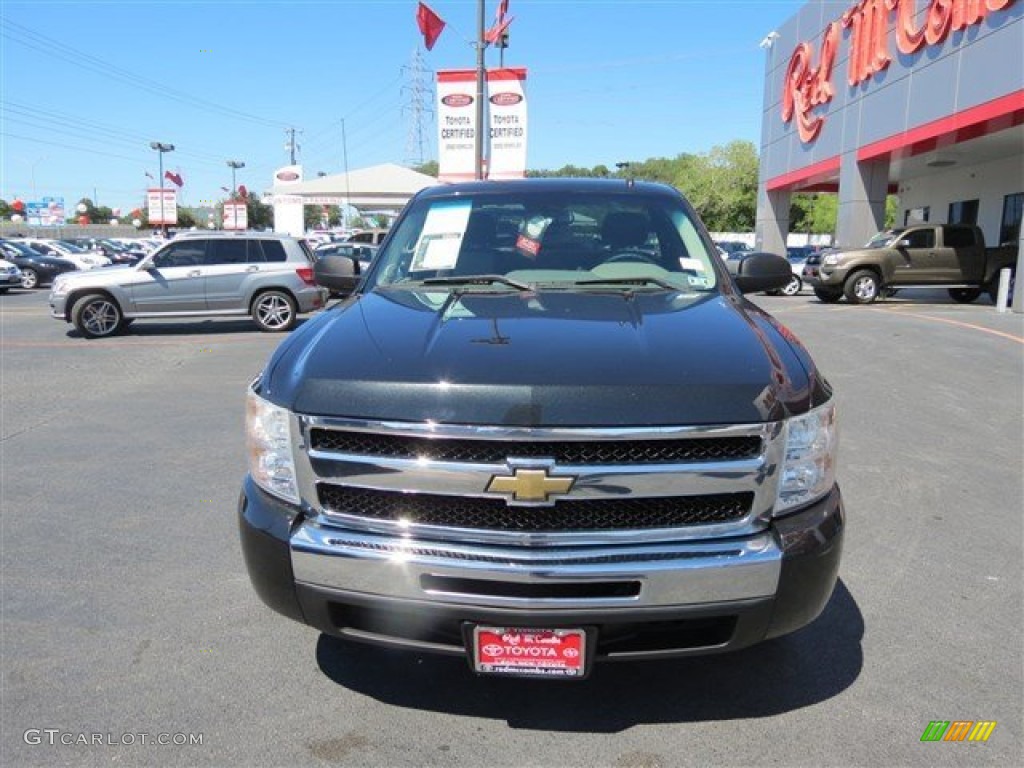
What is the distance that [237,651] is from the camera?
3156 mm

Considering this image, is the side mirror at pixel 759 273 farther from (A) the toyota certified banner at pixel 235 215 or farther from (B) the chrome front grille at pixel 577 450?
(A) the toyota certified banner at pixel 235 215

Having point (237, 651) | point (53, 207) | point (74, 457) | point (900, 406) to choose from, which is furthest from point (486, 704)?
point (53, 207)

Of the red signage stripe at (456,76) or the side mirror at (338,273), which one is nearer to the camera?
the side mirror at (338,273)

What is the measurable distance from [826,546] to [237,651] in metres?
2.27

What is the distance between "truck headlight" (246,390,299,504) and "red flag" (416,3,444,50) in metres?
18.7

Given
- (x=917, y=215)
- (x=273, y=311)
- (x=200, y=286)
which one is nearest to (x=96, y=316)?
(x=200, y=286)

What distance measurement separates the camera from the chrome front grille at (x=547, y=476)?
229 centimetres

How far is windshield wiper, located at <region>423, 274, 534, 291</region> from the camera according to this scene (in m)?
3.46

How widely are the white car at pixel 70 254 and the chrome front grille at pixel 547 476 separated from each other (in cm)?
3067

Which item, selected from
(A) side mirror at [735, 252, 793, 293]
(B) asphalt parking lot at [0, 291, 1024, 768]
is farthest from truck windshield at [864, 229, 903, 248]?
(A) side mirror at [735, 252, 793, 293]

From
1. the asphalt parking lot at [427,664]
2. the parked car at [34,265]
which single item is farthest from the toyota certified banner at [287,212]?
the asphalt parking lot at [427,664]

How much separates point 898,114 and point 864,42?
3062 millimetres

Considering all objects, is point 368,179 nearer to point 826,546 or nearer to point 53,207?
point 826,546

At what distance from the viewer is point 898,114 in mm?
20094
